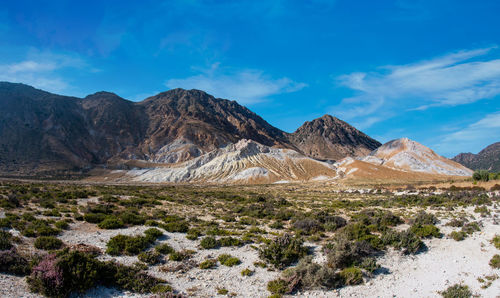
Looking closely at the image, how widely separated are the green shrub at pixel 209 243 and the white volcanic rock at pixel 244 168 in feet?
299

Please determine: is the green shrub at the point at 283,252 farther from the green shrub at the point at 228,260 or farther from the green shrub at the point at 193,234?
the green shrub at the point at 193,234

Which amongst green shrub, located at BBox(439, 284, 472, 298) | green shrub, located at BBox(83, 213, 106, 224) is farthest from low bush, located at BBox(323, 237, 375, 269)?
green shrub, located at BBox(83, 213, 106, 224)

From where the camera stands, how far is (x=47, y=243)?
39.6 feet

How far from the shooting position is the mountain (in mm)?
117375

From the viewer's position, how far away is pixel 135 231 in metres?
15.9

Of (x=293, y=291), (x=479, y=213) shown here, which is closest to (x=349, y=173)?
(x=479, y=213)

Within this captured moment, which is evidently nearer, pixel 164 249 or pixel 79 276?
pixel 79 276

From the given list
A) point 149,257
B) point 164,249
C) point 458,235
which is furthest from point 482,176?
point 149,257

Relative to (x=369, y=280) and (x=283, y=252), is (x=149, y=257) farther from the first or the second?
(x=369, y=280)

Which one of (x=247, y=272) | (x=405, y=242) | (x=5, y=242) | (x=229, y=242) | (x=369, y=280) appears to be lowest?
(x=369, y=280)

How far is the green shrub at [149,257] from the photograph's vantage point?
39.2 ft

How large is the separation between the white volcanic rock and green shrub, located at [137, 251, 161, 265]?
308 feet

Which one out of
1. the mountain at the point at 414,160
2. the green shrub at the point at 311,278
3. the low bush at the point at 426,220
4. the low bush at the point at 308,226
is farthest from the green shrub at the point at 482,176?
the mountain at the point at 414,160

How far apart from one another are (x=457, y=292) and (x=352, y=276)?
3.76 meters
